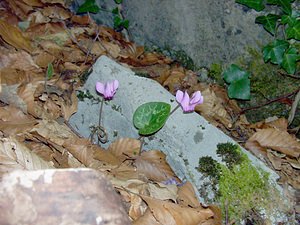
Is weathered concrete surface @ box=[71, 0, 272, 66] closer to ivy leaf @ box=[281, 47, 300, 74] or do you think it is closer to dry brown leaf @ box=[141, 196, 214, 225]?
ivy leaf @ box=[281, 47, 300, 74]

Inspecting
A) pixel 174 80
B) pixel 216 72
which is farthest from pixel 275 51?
pixel 174 80

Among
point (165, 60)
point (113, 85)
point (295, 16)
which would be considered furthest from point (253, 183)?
point (165, 60)

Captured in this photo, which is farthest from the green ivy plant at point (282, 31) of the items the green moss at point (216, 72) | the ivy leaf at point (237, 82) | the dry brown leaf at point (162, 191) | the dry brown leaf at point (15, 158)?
the dry brown leaf at point (15, 158)

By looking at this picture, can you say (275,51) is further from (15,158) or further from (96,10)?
(15,158)

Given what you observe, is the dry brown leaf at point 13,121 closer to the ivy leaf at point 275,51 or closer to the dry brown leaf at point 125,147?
the dry brown leaf at point 125,147

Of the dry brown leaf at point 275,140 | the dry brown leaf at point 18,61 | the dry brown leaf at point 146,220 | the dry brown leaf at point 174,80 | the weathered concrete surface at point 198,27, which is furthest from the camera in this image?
the dry brown leaf at point 174,80

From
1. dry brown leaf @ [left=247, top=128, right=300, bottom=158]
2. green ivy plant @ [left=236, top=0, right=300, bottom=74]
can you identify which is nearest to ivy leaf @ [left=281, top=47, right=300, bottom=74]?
green ivy plant @ [left=236, top=0, right=300, bottom=74]

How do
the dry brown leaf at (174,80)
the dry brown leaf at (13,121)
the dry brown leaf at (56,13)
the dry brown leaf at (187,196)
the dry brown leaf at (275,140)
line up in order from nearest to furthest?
1. the dry brown leaf at (187,196)
2. the dry brown leaf at (13,121)
3. the dry brown leaf at (275,140)
4. the dry brown leaf at (174,80)
5. the dry brown leaf at (56,13)

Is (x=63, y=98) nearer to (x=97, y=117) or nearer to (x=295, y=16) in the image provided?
(x=97, y=117)
